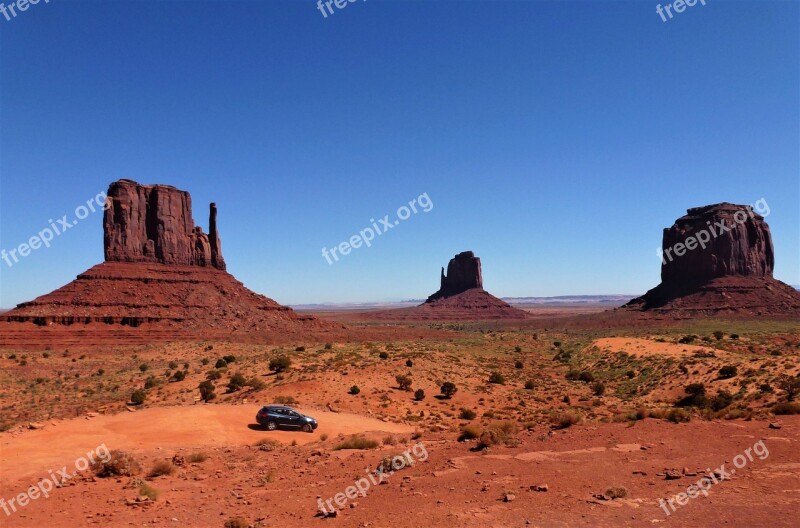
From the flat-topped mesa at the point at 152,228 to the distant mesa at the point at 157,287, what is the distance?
0.53 ft

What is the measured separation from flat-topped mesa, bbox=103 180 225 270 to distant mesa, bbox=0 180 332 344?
16 cm

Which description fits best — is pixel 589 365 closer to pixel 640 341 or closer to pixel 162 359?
pixel 640 341

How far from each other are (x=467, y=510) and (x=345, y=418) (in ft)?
53.3

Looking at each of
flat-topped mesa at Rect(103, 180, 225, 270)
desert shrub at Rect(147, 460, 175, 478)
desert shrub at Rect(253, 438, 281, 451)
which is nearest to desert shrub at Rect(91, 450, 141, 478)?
desert shrub at Rect(147, 460, 175, 478)

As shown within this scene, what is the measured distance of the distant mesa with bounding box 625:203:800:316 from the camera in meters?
109

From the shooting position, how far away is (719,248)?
11988 cm

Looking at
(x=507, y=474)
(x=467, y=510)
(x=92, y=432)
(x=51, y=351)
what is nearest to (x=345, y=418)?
(x=92, y=432)

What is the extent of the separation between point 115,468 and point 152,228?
8512 cm

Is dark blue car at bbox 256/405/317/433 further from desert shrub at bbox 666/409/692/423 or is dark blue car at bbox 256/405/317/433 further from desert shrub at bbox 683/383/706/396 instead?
desert shrub at bbox 683/383/706/396

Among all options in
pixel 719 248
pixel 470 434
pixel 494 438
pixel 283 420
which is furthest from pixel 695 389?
pixel 719 248

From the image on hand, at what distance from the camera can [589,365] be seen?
45.2 m

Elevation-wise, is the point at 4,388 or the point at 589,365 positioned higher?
the point at 4,388

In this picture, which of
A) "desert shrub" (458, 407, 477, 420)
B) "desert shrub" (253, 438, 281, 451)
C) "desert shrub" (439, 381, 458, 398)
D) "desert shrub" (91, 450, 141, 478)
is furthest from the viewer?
"desert shrub" (439, 381, 458, 398)

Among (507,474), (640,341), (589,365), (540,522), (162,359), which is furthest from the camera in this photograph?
(162,359)
